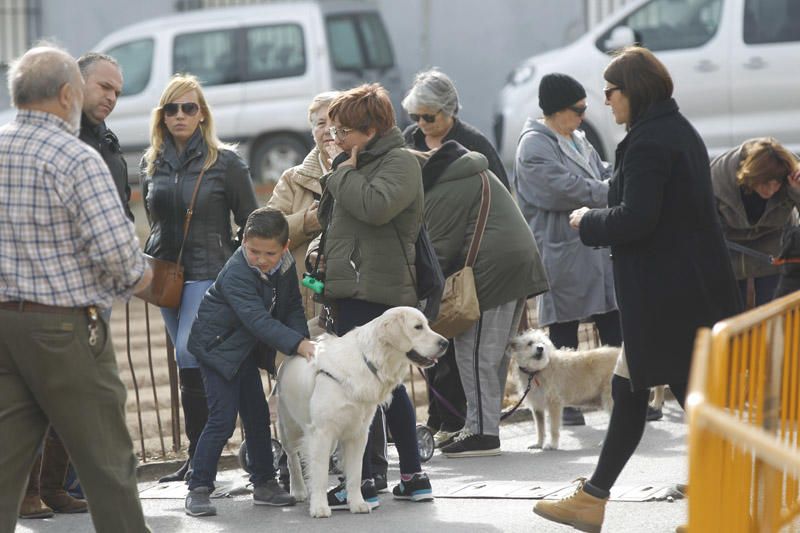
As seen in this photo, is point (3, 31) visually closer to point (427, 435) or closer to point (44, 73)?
point (427, 435)

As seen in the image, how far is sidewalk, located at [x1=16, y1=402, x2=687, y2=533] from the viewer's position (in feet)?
19.8

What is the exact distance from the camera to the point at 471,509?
20.9 feet

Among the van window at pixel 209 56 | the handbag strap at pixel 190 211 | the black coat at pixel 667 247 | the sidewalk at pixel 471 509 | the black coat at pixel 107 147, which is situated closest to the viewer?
the black coat at pixel 667 247

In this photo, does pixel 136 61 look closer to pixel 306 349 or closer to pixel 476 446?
pixel 476 446

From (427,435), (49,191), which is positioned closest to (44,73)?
(49,191)

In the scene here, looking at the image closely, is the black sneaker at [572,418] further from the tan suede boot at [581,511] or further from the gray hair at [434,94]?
the tan suede boot at [581,511]

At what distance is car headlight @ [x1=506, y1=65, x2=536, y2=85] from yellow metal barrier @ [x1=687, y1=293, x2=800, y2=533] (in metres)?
9.48

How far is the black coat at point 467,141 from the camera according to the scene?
802 cm

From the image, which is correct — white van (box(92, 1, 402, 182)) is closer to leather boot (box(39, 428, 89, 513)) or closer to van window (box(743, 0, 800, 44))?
van window (box(743, 0, 800, 44))

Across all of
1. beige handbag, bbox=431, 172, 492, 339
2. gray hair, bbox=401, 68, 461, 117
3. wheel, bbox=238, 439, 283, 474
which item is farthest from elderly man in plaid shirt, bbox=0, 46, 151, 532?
gray hair, bbox=401, 68, 461, 117

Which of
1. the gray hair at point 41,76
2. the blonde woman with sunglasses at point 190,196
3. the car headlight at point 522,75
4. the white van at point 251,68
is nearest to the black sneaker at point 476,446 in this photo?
the blonde woman with sunglasses at point 190,196

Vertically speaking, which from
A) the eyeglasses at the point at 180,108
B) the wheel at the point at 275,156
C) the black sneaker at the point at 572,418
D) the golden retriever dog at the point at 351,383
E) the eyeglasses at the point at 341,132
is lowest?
the black sneaker at the point at 572,418

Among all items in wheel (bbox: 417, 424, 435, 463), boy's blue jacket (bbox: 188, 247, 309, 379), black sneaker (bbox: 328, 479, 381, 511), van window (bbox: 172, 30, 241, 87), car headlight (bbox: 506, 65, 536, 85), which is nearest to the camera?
boy's blue jacket (bbox: 188, 247, 309, 379)

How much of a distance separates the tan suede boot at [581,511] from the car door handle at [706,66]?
921 centimetres
